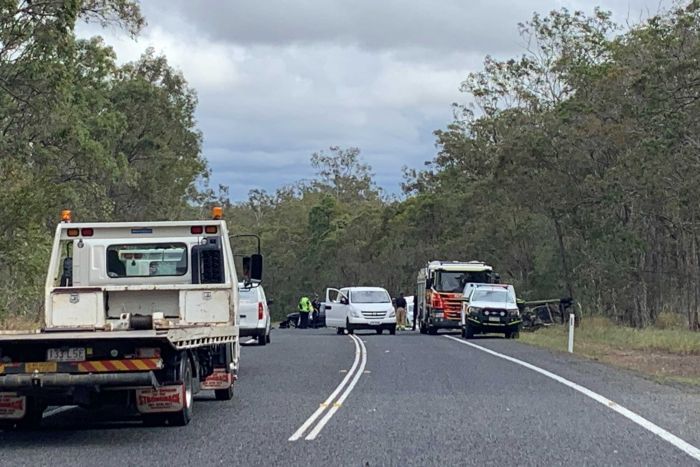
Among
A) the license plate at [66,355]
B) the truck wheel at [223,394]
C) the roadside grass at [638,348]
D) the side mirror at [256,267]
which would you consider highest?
the side mirror at [256,267]

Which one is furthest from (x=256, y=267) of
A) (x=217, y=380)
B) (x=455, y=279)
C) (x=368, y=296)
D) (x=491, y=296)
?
(x=455, y=279)

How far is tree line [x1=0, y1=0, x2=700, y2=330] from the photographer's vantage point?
3069cm

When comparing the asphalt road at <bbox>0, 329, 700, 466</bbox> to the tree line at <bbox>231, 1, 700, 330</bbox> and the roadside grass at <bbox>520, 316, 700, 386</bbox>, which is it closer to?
the roadside grass at <bbox>520, 316, 700, 386</bbox>

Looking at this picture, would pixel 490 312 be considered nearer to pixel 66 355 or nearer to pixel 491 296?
pixel 491 296

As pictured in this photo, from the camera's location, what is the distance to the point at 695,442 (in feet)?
36.1

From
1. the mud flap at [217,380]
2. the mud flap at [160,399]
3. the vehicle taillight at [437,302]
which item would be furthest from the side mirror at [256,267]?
the vehicle taillight at [437,302]

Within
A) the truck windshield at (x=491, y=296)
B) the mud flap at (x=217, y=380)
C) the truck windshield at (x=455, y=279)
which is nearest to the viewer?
the mud flap at (x=217, y=380)

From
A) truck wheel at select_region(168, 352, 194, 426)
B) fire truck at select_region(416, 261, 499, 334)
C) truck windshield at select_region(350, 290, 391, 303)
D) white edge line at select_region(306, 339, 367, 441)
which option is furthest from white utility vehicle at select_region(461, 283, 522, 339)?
truck wheel at select_region(168, 352, 194, 426)

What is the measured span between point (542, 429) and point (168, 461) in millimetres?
4281

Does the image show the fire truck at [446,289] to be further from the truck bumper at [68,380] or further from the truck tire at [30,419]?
the truck bumper at [68,380]

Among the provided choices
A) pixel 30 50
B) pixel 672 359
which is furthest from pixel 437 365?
pixel 30 50

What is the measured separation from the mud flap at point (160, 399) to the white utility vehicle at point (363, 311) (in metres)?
27.1

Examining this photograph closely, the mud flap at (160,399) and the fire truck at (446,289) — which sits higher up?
the fire truck at (446,289)

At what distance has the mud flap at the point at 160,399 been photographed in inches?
464
